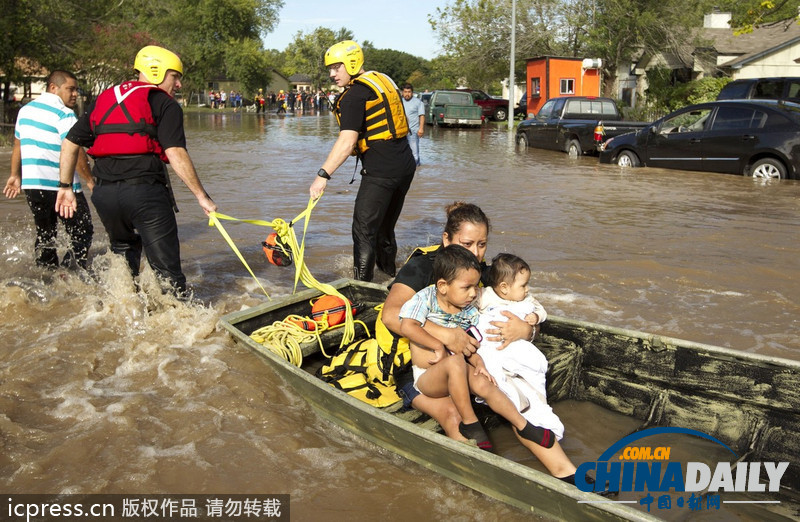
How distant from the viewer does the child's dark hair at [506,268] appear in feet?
13.0

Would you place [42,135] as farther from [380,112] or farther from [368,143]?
[380,112]

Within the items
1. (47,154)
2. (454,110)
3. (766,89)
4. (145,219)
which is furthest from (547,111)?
(145,219)

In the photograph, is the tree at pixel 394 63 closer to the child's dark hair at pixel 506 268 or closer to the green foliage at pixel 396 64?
the green foliage at pixel 396 64

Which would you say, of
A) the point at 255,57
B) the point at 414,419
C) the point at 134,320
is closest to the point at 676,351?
the point at 414,419

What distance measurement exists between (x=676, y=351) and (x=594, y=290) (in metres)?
3.14

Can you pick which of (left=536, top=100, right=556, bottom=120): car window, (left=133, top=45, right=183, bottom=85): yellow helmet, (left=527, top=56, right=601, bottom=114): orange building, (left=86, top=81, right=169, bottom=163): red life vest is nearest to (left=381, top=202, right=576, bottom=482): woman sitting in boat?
(left=86, top=81, right=169, bottom=163): red life vest

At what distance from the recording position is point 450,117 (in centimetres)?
3183

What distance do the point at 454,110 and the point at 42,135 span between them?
26.5 m

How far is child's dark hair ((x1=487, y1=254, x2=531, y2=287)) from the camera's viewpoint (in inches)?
156

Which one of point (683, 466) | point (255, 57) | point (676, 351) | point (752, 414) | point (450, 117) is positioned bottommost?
point (683, 466)

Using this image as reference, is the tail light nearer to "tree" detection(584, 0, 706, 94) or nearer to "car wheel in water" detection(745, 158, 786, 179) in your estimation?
"car wheel in water" detection(745, 158, 786, 179)

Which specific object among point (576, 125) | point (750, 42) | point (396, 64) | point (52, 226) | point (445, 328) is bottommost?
point (445, 328)

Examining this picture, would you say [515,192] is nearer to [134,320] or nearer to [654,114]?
[134,320]

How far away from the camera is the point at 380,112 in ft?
20.0
